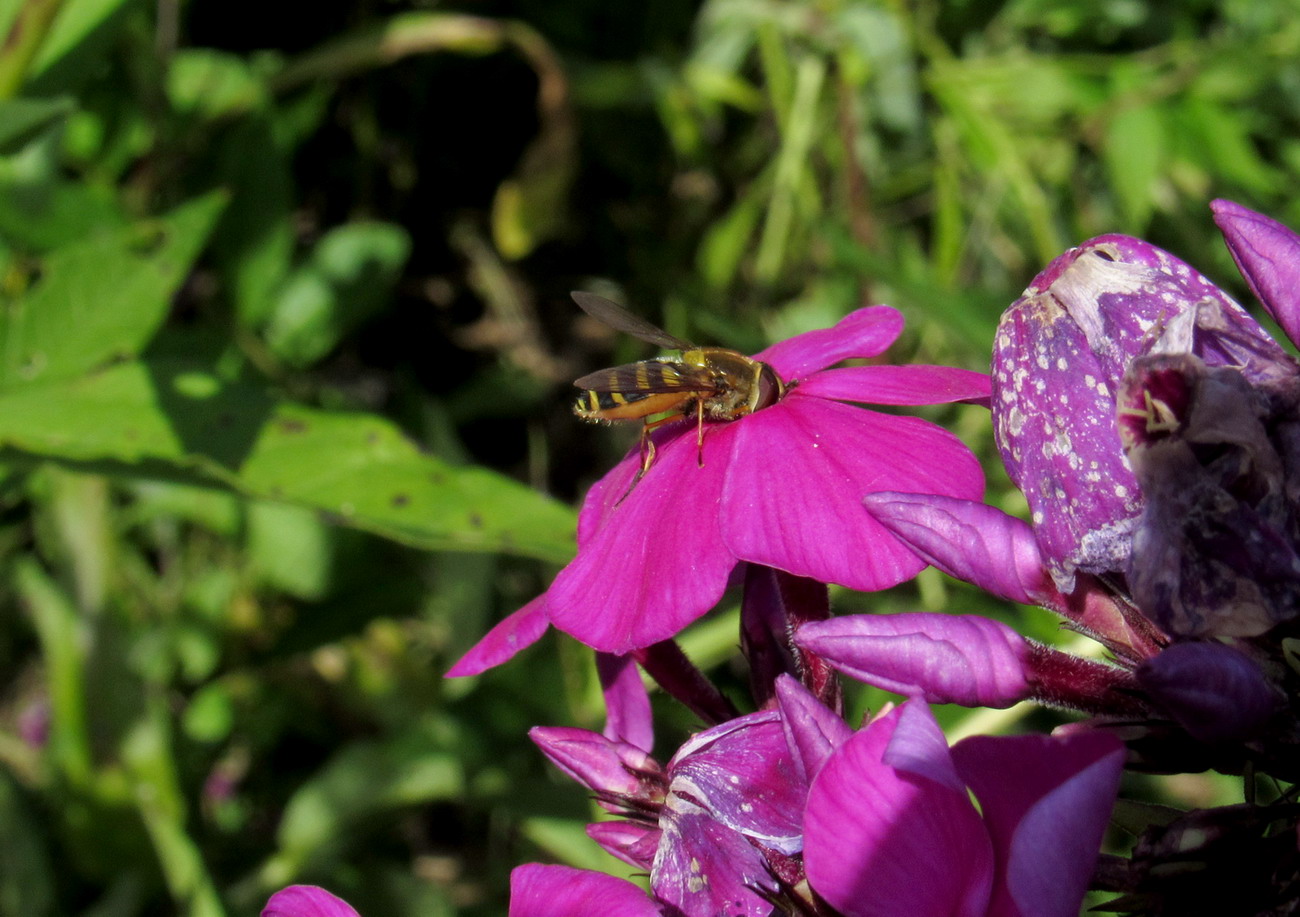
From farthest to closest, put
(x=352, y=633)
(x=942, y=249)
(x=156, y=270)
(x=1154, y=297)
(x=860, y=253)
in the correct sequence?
(x=942, y=249) → (x=352, y=633) → (x=860, y=253) → (x=156, y=270) → (x=1154, y=297)

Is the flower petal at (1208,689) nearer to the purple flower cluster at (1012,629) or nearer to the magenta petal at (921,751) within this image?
the purple flower cluster at (1012,629)

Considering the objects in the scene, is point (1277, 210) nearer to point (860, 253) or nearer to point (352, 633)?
point (860, 253)

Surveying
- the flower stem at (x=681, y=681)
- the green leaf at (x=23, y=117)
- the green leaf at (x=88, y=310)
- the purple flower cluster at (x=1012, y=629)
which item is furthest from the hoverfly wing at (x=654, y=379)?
the green leaf at (x=88, y=310)

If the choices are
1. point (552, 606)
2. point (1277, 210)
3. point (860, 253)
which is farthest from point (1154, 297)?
point (1277, 210)

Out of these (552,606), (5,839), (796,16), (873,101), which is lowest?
(5,839)

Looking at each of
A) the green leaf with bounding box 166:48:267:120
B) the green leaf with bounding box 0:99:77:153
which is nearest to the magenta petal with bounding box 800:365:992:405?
the green leaf with bounding box 0:99:77:153

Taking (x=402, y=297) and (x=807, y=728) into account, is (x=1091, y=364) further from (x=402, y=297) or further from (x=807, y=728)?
(x=402, y=297)
